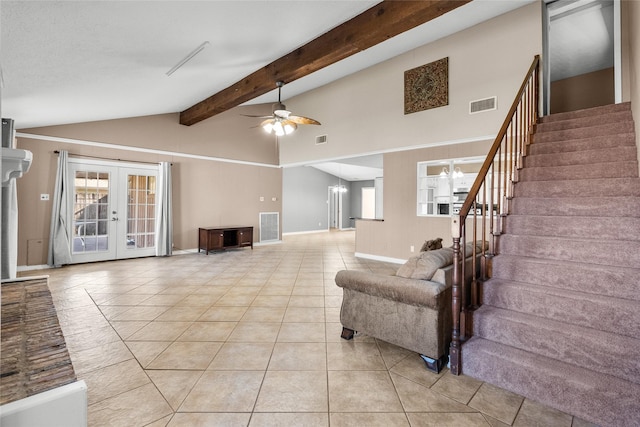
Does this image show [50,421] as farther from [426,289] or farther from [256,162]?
[256,162]

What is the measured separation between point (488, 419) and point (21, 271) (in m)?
7.20

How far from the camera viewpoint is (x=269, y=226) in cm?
931

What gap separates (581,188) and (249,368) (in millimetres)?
3487

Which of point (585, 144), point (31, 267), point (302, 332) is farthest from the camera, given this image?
point (31, 267)

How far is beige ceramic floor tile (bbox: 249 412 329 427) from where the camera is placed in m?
1.73

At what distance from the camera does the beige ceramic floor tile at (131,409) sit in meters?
1.75

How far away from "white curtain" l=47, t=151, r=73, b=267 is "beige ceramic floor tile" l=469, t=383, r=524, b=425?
687 cm

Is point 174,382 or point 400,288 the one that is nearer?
point 174,382

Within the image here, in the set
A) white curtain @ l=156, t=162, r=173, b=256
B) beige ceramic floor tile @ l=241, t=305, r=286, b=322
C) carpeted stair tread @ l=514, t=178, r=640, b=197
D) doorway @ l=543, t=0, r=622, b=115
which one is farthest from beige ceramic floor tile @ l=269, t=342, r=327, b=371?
white curtain @ l=156, t=162, r=173, b=256

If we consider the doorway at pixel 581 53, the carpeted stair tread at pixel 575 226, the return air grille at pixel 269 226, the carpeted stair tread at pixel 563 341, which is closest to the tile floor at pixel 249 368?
the carpeted stair tread at pixel 563 341

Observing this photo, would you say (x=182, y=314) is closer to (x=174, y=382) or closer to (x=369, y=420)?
(x=174, y=382)

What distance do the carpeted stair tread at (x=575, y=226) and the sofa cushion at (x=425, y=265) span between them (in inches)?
38.7

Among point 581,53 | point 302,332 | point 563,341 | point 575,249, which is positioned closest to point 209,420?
point 302,332

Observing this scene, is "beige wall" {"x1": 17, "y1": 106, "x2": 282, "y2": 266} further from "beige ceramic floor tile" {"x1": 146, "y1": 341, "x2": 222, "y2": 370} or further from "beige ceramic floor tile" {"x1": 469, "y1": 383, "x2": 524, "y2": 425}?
"beige ceramic floor tile" {"x1": 469, "y1": 383, "x2": 524, "y2": 425}
